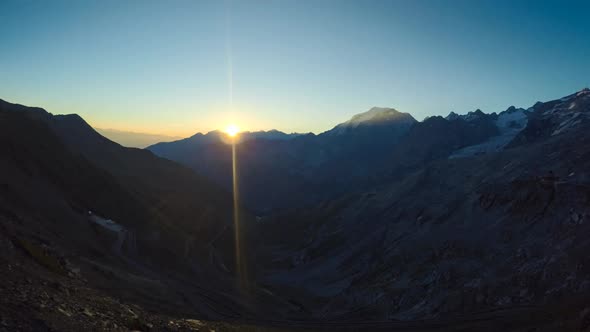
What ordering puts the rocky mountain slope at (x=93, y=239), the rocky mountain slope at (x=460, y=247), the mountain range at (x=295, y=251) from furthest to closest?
the rocky mountain slope at (x=460, y=247)
the mountain range at (x=295, y=251)
the rocky mountain slope at (x=93, y=239)

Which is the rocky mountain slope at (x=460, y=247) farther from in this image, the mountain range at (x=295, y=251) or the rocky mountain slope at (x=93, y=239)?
the rocky mountain slope at (x=93, y=239)

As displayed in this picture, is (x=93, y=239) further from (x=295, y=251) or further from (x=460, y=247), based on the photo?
(x=295, y=251)

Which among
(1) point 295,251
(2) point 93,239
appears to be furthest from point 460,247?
(1) point 295,251

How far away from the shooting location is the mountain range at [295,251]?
28.5m

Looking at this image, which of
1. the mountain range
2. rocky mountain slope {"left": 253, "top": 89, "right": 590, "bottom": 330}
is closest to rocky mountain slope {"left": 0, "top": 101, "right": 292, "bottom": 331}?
the mountain range

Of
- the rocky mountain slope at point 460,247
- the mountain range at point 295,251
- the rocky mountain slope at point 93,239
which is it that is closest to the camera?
the rocky mountain slope at point 93,239

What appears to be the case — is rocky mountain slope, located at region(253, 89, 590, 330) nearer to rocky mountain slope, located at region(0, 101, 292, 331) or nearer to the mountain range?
the mountain range

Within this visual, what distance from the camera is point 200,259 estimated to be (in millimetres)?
82125

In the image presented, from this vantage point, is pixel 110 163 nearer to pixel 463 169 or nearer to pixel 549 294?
pixel 463 169

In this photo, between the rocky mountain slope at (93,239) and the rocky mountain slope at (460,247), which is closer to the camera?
the rocky mountain slope at (93,239)

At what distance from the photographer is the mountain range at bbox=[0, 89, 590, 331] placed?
93.4 feet

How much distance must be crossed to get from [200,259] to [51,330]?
70.9m

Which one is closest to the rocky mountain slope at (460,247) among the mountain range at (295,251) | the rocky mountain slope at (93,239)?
the mountain range at (295,251)

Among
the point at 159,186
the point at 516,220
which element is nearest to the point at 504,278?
the point at 516,220
